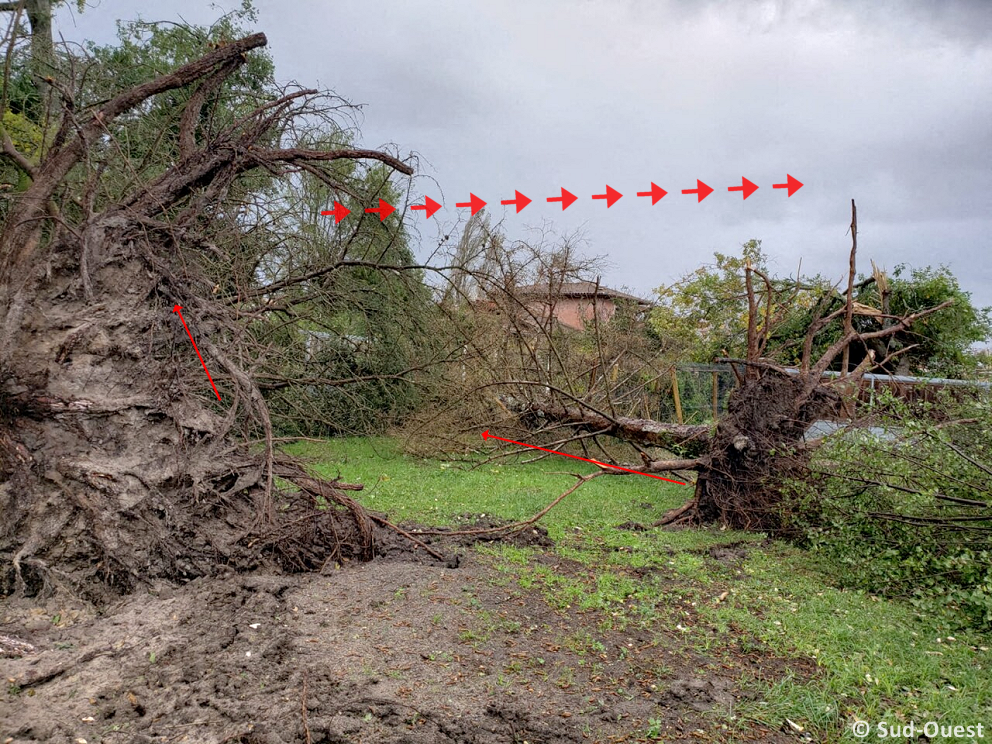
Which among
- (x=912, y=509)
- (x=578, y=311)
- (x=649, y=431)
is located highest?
(x=578, y=311)

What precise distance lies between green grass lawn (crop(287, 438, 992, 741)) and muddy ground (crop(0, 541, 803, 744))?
284 mm

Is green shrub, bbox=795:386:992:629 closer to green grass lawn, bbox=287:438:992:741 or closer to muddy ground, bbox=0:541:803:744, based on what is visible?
green grass lawn, bbox=287:438:992:741

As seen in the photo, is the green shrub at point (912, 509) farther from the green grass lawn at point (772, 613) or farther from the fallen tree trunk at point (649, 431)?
→ the fallen tree trunk at point (649, 431)

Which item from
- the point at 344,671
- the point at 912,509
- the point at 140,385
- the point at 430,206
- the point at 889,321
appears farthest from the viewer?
the point at 889,321

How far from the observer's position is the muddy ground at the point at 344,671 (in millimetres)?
3111

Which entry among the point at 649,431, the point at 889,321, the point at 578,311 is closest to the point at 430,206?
the point at 649,431

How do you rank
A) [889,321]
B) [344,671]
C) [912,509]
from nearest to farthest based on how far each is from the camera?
[344,671] → [912,509] → [889,321]

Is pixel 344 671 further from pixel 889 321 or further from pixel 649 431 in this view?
pixel 889 321

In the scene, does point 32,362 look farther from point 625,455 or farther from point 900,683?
point 625,455

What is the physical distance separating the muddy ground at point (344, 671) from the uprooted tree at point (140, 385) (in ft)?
1.24

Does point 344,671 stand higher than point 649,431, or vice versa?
point 649,431

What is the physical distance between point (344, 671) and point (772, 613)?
2.88 metres

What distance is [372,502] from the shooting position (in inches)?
345

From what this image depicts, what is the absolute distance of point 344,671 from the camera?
11.8 feet
